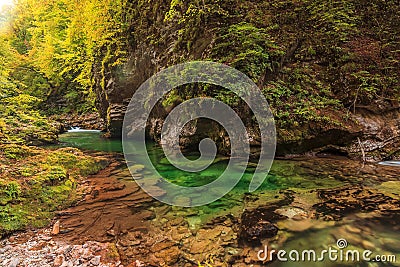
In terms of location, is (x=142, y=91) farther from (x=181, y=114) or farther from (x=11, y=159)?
(x=11, y=159)

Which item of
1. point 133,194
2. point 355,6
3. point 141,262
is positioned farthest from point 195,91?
point 355,6

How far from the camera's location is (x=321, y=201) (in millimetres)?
4730

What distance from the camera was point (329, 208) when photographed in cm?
445

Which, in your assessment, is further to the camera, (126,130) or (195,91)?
(126,130)

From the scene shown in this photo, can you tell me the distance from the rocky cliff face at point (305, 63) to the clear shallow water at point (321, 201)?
927 mm

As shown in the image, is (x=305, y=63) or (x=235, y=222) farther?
(x=305, y=63)

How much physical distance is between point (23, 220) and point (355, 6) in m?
11.1

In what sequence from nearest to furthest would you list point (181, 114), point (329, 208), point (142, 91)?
point (329, 208) < point (181, 114) < point (142, 91)

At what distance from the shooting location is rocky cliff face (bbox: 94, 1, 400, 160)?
7.61m

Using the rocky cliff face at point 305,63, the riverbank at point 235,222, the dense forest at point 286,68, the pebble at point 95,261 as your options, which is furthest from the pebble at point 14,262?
the rocky cliff face at point 305,63

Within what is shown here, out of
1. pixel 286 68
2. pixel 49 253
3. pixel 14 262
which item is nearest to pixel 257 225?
pixel 49 253

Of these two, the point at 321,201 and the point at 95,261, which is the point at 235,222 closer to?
the point at 321,201

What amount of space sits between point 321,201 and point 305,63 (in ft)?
18.5

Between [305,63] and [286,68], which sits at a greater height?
[305,63]
